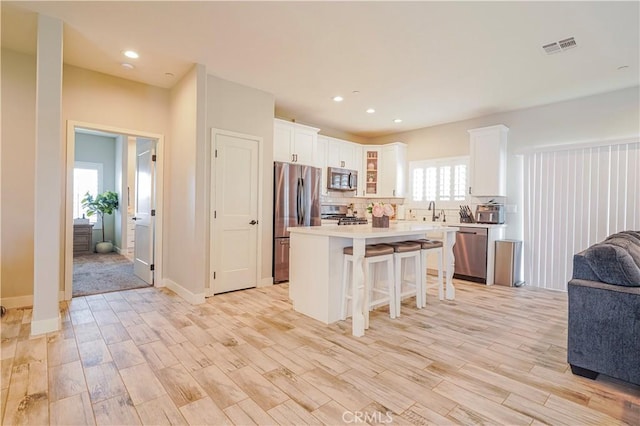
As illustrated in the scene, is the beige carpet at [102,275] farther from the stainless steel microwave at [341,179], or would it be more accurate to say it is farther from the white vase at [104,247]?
the stainless steel microwave at [341,179]

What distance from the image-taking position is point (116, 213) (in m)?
7.88

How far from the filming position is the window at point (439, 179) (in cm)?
565

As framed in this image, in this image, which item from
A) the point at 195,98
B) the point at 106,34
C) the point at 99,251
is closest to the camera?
the point at 106,34

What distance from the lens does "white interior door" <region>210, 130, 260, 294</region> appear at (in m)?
4.03

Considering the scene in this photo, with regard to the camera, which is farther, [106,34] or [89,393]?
[106,34]

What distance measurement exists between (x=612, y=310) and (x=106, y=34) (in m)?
4.65

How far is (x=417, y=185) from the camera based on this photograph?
6.30m

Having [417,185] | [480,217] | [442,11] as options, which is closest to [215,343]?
[442,11]

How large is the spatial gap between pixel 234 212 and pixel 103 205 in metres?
5.12

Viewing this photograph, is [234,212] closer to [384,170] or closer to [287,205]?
[287,205]

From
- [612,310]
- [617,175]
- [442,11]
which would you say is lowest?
[612,310]

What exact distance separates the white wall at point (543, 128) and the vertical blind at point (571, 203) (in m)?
0.17

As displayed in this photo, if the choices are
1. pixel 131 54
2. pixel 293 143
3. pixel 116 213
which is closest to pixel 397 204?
pixel 293 143

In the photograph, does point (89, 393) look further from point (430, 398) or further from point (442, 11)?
point (442, 11)
